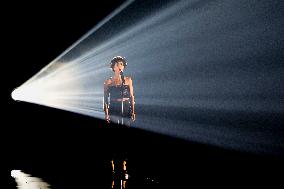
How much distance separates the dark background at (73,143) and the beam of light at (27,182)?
71 millimetres

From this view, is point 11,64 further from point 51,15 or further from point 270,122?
point 270,122

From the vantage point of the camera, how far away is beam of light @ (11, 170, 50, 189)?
2987mm

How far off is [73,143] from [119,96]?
3364mm

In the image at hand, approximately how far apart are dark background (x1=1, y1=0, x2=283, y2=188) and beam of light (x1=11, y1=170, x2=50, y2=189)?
0.07m

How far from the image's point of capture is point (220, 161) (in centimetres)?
470

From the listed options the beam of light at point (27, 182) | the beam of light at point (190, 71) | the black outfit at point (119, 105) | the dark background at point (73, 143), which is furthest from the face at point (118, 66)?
the beam of light at point (190, 71)

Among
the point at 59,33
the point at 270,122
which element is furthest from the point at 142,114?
the point at 270,122

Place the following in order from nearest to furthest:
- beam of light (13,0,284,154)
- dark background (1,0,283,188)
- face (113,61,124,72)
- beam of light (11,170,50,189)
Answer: beam of light (11,170,50,189) → dark background (1,0,283,188) → face (113,61,124,72) → beam of light (13,0,284,154)

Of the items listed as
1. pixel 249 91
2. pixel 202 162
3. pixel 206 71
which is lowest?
pixel 202 162

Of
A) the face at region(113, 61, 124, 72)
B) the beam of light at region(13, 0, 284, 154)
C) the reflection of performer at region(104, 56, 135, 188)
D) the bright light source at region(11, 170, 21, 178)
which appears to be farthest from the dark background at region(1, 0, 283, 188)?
the face at region(113, 61, 124, 72)

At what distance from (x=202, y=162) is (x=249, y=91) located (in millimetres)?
1886

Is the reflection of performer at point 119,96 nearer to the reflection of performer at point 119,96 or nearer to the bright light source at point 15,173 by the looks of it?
the reflection of performer at point 119,96

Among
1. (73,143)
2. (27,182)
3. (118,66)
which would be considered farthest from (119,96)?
(73,143)

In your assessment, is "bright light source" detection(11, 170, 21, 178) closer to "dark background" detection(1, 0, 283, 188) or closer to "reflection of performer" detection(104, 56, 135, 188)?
"dark background" detection(1, 0, 283, 188)
